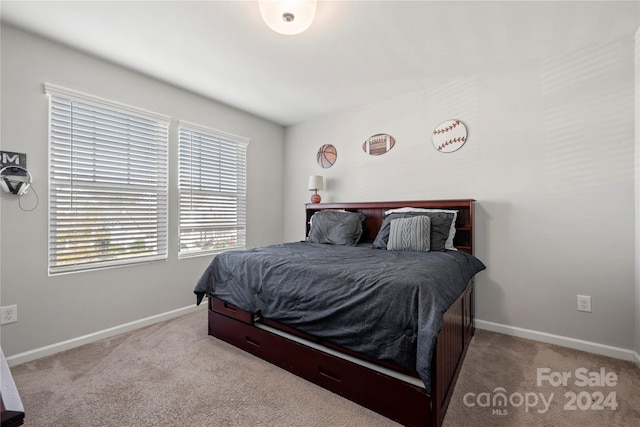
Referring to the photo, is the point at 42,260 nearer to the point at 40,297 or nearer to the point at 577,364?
the point at 40,297

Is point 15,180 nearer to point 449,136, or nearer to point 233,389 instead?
point 233,389

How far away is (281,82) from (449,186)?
1.98 m

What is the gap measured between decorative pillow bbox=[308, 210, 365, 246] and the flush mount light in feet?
6.14

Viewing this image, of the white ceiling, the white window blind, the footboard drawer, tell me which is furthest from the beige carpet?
the white ceiling

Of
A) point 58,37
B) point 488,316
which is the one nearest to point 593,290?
point 488,316

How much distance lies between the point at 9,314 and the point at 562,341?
13.6 ft

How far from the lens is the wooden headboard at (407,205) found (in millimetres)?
2617

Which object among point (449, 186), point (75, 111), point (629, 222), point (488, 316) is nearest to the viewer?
point (629, 222)

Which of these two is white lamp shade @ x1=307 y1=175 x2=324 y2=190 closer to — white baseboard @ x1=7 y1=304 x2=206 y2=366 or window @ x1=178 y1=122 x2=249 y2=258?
window @ x1=178 y1=122 x2=249 y2=258

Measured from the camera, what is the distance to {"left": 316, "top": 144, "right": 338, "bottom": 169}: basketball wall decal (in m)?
3.70

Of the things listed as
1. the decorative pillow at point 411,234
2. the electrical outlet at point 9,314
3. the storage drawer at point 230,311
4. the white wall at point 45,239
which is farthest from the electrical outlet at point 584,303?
the electrical outlet at point 9,314

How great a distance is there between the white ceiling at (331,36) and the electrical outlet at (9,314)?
6.51ft

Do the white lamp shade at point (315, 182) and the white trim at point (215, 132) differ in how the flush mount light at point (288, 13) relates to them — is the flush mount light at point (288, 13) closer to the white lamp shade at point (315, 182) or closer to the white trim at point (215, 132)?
the white trim at point (215, 132)

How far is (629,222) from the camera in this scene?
2.08m
